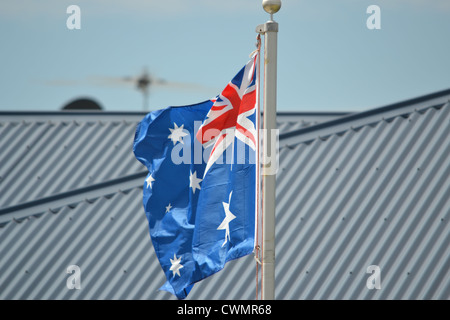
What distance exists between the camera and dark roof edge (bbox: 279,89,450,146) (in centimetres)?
1466

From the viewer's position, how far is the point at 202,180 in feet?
32.4

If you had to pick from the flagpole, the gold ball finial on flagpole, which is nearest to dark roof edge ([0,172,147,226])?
the flagpole

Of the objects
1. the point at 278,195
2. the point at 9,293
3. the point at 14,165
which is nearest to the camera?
the point at 9,293

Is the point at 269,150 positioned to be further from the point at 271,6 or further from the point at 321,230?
the point at 321,230

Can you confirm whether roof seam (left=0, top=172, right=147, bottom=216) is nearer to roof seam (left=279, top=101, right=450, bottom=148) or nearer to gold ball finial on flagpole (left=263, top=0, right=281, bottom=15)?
roof seam (left=279, top=101, right=450, bottom=148)

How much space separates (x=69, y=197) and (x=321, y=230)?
5.02 m

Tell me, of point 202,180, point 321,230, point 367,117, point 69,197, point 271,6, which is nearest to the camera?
point 271,6

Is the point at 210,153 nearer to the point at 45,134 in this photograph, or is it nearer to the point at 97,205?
the point at 97,205

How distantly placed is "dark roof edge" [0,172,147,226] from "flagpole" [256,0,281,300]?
6.14m

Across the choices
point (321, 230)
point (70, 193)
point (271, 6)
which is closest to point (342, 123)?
point (321, 230)

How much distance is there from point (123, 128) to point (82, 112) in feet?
3.98

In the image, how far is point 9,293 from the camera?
43.8ft

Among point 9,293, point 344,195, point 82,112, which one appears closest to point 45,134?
point 82,112

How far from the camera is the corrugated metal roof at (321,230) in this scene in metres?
12.7
